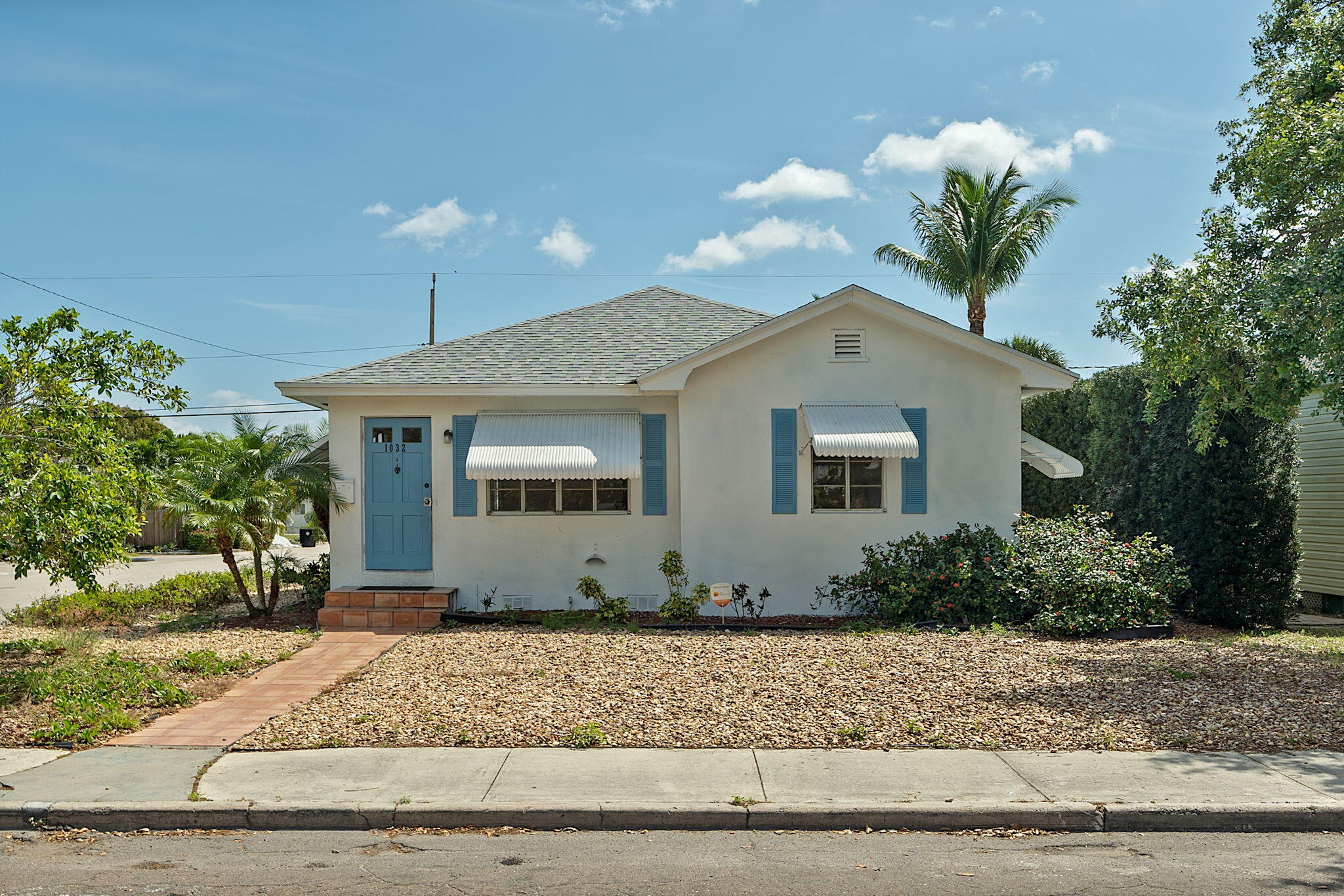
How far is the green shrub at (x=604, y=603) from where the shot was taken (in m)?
11.6

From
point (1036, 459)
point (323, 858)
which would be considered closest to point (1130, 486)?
point (1036, 459)

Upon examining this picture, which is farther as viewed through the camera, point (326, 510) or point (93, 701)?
point (326, 510)

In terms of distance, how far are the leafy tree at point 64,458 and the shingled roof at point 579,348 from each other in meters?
3.43

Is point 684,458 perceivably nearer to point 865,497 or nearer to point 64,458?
point 865,497

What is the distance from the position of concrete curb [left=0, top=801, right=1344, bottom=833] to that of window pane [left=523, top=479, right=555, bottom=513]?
7.32m

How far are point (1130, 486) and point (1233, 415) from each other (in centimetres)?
223

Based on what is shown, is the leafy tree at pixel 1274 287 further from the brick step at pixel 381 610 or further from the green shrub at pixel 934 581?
the brick step at pixel 381 610

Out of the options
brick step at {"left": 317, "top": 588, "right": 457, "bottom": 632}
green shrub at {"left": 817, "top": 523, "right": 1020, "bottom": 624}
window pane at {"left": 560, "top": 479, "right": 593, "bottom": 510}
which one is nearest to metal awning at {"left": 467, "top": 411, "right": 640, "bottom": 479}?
window pane at {"left": 560, "top": 479, "right": 593, "bottom": 510}

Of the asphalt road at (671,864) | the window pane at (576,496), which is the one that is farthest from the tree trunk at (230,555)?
the asphalt road at (671,864)

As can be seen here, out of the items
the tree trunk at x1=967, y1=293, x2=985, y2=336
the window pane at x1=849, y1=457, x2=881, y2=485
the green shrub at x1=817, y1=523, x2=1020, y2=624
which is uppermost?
the tree trunk at x1=967, y1=293, x2=985, y2=336

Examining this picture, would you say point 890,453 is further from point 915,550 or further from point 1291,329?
point 1291,329

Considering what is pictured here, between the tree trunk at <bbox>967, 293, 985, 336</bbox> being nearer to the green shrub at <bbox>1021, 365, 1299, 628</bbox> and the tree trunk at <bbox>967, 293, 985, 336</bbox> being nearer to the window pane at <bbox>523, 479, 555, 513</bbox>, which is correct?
the green shrub at <bbox>1021, 365, 1299, 628</bbox>

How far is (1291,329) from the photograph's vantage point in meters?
8.80

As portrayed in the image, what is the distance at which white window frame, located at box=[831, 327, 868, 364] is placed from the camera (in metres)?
12.3
